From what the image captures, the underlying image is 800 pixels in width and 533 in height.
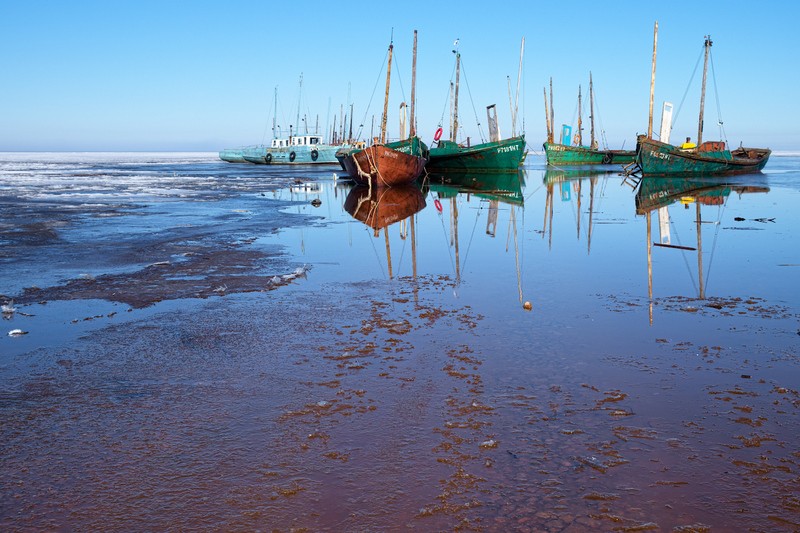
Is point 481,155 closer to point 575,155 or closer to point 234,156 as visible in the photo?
point 575,155

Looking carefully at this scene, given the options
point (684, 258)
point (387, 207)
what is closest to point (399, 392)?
point (684, 258)

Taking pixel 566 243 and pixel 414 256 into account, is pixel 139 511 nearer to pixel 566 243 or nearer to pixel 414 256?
pixel 414 256

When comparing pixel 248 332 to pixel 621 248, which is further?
pixel 621 248

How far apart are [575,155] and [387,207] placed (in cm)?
4707

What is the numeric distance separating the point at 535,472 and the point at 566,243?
10.5 m

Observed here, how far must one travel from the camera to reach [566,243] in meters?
14.1

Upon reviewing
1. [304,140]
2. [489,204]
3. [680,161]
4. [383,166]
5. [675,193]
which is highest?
[304,140]

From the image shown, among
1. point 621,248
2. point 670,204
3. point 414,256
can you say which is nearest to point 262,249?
point 414,256

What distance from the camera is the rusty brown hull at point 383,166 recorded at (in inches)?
1146

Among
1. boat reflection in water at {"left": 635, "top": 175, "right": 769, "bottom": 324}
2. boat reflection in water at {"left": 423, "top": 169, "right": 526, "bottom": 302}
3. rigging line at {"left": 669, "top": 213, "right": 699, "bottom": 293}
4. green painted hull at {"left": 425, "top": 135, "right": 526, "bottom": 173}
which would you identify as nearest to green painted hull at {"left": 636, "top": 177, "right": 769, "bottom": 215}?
boat reflection in water at {"left": 635, "top": 175, "right": 769, "bottom": 324}

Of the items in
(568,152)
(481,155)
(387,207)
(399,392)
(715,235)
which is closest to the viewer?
(399,392)

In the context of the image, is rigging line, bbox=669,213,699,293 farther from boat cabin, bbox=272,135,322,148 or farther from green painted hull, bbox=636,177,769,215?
boat cabin, bbox=272,135,322,148

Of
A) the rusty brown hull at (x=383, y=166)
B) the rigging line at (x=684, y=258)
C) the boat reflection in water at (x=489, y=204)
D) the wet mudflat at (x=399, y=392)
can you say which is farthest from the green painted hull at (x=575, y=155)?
the wet mudflat at (x=399, y=392)

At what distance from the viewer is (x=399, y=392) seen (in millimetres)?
5281
